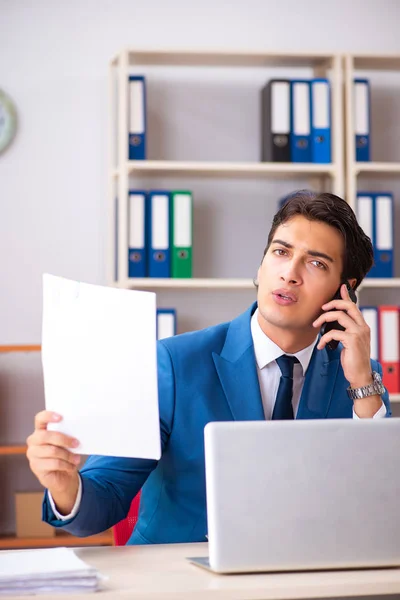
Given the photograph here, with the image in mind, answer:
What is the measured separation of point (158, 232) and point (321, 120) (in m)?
0.84

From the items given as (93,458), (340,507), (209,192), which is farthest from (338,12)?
(340,507)

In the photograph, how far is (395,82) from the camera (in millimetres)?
3686

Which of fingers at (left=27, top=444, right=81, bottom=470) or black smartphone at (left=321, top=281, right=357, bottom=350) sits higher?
black smartphone at (left=321, top=281, right=357, bottom=350)

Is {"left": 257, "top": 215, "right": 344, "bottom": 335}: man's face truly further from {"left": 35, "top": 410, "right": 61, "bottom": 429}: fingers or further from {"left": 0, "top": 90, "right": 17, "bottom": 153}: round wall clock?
{"left": 0, "top": 90, "right": 17, "bottom": 153}: round wall clock

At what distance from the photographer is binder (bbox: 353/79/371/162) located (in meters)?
3.31

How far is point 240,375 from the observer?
157 centimetres

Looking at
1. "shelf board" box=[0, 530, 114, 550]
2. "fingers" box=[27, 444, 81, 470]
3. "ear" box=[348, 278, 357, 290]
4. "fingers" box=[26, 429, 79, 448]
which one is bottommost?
"shelf board" box=[0, 530, 114, 550]

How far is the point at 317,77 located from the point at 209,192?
72 centimetres

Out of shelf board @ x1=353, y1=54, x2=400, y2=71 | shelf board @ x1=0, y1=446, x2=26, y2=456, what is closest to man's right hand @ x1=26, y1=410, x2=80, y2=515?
shelf board @ x1=0, y1=446, x2=26, y2=456

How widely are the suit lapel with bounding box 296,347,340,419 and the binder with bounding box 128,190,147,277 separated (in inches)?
62.9

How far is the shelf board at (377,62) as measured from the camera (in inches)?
133

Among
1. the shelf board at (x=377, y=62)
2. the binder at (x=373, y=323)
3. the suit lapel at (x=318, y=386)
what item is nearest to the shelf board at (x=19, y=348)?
the binder at (x=373, y=323)

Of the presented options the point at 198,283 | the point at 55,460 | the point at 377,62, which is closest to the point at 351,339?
the point at 55,460

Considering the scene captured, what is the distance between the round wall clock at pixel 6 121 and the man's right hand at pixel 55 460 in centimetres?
243
